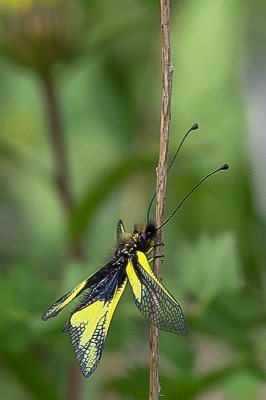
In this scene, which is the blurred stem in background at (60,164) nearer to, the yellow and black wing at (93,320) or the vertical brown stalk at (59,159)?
the vertical brown stalk at (59,159)

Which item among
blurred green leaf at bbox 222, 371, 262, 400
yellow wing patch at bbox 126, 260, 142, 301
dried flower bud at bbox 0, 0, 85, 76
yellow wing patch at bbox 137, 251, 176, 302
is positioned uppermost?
dried flower bud at bbox 0, 0, 85, 76

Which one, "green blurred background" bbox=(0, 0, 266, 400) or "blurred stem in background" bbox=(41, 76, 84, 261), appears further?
"blurred stem in background" bbox=(41, 76, 84, 261)

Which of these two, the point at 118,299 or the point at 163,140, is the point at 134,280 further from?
the point at 163,140

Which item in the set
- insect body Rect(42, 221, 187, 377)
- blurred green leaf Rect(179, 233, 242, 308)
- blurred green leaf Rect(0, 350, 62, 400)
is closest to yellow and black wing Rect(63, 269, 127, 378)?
insect body Rect(42, 221, 187, 377)

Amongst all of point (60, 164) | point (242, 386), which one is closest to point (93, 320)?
point (242, 386)

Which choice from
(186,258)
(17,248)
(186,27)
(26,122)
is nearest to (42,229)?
(17,248)

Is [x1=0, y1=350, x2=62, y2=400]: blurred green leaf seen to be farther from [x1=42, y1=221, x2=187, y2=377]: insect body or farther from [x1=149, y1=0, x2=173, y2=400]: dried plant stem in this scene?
[x1=149, y1=0, x2=173, y2=400]: dried plant stem

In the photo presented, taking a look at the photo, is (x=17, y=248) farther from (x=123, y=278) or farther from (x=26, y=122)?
(x=123, y=278)

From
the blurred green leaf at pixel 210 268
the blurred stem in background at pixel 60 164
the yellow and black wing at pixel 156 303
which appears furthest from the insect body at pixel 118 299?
the blurred stem in background at pixel 60 164
